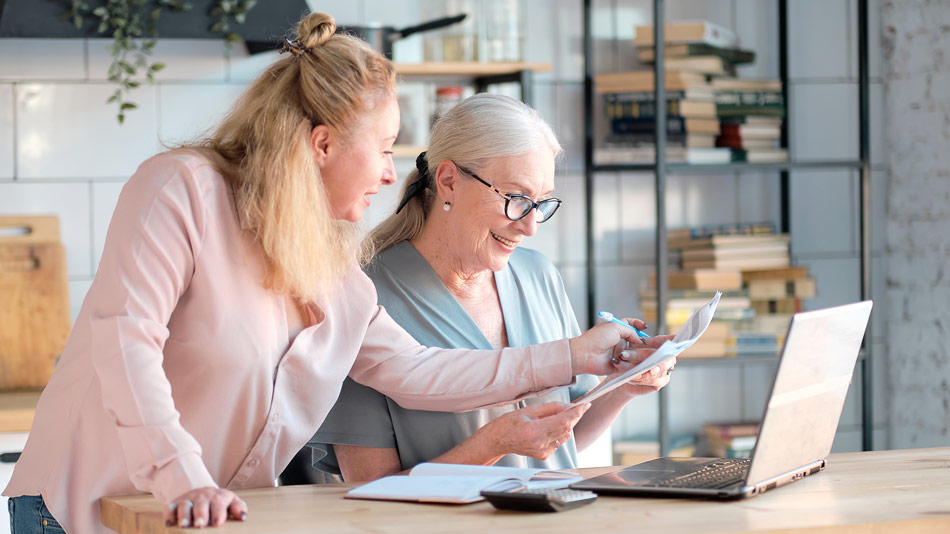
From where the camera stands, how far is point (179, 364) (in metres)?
1.51

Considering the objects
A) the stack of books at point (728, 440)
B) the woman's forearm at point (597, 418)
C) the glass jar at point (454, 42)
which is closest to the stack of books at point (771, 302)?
the stack of books at point (728, 440)

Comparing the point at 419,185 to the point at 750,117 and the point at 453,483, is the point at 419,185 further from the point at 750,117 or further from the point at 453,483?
the point at 750,117

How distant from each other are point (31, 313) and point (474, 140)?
164 centimetres

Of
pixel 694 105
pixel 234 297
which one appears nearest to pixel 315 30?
pixel 234 297

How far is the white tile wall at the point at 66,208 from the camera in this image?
316 centimetres

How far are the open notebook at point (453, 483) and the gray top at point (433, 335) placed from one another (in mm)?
252

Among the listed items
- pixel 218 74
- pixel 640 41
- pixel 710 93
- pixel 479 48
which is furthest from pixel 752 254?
pixel 218 74

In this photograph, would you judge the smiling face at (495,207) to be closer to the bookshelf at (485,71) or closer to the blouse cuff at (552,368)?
the blouse cuff at (552,368)

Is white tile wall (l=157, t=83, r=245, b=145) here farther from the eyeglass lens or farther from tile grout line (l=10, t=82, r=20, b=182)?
the eyeglass lens

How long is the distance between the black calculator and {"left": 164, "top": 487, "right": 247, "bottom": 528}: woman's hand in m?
0.33

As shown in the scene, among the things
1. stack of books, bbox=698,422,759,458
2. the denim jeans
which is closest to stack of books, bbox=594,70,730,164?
stack of books, bbox=698,422,759,458

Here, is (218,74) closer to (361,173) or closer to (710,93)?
(710,93)

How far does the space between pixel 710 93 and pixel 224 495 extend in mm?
2490

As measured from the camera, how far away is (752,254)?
3.43 metres
